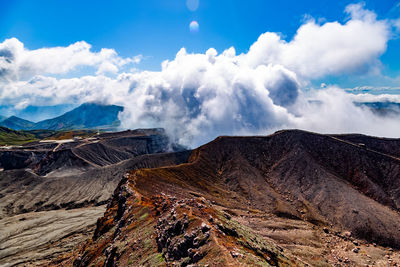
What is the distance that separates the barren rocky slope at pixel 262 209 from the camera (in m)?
32.9

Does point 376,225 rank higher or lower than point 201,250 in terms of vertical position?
lower

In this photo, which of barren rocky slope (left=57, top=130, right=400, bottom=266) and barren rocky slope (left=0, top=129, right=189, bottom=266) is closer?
barren rocky slope (left=57, top=130, right=400, bottom=266)

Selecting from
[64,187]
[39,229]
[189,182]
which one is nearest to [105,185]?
[64,187]

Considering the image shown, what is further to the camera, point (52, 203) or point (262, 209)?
point (52, 203)

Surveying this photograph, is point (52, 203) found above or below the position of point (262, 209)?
above

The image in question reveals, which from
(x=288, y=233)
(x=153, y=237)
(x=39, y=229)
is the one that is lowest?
(x=288, y=233)

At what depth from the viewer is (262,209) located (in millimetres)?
92625

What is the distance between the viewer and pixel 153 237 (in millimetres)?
36531

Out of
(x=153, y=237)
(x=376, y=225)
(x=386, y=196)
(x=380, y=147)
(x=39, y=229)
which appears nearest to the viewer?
(x=153, y=237)

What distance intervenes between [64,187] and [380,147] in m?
203

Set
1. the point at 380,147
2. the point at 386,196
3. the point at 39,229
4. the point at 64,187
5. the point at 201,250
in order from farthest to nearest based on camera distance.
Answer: the point at 64,187 → the point at 380,147 → the point at 39,229 → the point at 386,196 → the point at 201,250

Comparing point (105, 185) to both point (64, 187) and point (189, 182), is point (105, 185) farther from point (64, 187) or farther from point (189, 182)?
point (189, 182)

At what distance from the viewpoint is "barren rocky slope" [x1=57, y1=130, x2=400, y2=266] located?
3294cm

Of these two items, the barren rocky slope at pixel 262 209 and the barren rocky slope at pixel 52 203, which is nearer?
the barren rocky slope at pixel 262 209
